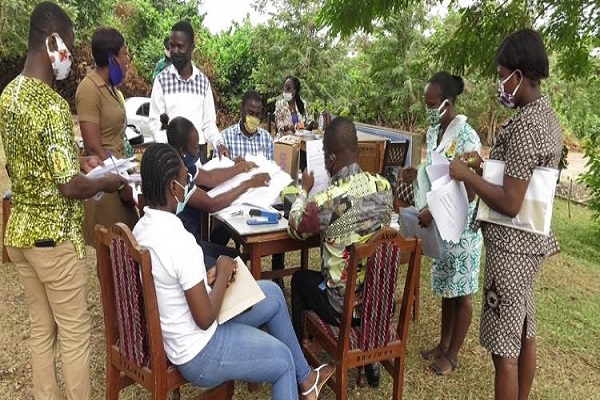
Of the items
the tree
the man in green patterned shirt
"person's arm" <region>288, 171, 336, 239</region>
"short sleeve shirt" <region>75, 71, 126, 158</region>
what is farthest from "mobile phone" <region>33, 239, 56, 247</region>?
the tree

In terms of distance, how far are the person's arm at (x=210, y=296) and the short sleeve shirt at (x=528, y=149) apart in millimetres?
1247

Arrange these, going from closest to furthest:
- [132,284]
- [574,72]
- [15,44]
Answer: [132,284], [574,72], [15,44]

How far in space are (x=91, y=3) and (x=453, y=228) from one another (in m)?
17.5

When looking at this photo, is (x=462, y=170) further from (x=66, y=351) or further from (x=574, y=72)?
(x=574, y=72)

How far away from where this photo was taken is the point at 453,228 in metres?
2.62

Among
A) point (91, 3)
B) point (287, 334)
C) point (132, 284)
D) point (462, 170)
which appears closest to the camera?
point (132, 284)

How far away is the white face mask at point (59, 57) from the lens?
2.17 meters

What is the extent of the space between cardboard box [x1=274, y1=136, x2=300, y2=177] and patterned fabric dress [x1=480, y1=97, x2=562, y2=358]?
Answer: 228 centimetres

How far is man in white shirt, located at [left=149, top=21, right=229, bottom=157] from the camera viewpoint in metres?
4.20

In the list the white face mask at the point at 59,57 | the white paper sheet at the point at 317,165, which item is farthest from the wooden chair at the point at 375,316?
the white face mask at the point at 59,57

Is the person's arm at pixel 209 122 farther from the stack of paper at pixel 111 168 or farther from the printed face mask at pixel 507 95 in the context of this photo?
the printed face mask at pixel 507 95

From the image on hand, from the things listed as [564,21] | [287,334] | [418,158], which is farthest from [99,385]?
[564,21]

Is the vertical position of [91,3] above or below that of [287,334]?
above

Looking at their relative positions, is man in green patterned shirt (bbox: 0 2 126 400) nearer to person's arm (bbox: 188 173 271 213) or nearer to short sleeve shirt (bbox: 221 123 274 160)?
person's arm (bbox: 188 173 271 213)
